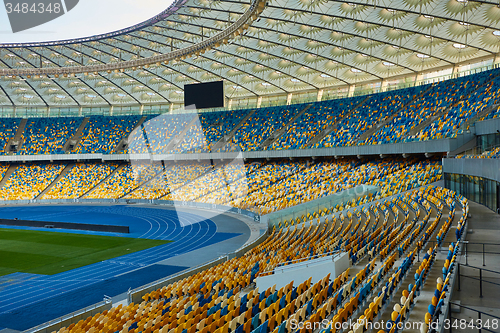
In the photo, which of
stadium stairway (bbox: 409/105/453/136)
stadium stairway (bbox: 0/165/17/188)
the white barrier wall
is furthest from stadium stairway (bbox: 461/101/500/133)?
stadium stairway (bbox: 0/165/17/188)

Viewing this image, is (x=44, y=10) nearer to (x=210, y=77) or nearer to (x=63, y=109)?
(x=210, y=77)

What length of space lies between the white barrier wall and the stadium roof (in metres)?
14.3

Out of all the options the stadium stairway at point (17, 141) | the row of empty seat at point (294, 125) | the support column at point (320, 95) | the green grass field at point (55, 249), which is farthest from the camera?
the stadium stairway at point (17, 141)

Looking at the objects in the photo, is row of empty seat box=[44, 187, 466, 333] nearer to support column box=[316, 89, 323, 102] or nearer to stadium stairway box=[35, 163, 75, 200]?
support column box=[316, 89, 323, 102]

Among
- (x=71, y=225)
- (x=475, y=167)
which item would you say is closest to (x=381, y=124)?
(x=475, y=167)

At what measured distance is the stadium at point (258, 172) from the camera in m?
11.5

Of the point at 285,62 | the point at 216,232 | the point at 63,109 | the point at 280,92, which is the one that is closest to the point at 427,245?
the point at 216,232

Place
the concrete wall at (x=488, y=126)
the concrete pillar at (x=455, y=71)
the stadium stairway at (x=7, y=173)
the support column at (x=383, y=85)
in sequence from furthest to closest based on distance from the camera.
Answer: the stadium stairway at (x=7, y=173), the support column at (x=383, y=85), the concrete pillar at (x=455, y=71), the concrete wall at (x=488, y=126)

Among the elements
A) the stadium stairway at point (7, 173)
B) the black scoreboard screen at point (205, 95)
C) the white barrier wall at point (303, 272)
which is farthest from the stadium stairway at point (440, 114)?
the stadium stairway at point (7, 173)

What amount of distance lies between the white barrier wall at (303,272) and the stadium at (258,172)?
64 mm

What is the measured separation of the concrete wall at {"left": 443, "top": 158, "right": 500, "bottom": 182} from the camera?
18.5 m

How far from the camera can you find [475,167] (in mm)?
22547

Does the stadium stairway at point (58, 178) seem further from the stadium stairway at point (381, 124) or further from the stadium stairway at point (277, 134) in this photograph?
the stadium stairway at point (381, 124)

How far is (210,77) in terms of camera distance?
49844mm
